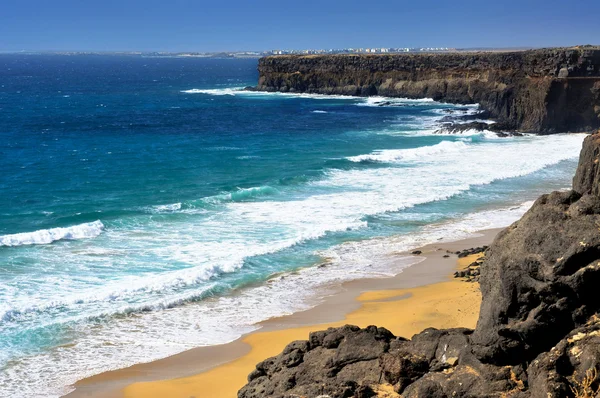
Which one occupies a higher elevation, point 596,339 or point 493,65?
point 493,65

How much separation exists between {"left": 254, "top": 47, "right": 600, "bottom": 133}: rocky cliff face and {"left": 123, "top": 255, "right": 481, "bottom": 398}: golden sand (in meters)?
33.8

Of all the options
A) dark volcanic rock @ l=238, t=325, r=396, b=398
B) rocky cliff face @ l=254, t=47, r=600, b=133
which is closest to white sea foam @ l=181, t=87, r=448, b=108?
rocky cliff face @ l=254, t=47, r=600, b=133

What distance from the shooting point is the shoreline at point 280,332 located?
515 inches

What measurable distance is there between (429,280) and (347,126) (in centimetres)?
3775

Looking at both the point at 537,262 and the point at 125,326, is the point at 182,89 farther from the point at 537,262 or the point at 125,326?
the point at 537,262

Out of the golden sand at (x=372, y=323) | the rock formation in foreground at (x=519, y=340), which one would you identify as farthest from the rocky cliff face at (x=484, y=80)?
the rock formation in foreground at (x=519, y=340)

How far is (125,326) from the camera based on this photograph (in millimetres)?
15875

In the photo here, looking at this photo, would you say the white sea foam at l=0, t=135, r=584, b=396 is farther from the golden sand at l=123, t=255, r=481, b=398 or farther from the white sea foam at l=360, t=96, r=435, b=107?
the white sea foam at l=360, t=96, r=435, b=107

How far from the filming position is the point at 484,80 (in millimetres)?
74125

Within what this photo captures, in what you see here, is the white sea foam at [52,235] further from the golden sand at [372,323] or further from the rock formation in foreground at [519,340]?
the rock formation in foreground at [519,340]

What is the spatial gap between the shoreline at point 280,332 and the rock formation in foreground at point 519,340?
426cm

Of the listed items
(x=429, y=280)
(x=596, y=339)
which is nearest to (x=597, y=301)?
(x=596, y=339)

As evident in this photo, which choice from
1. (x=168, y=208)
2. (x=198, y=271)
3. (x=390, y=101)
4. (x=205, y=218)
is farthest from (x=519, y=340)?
(x=390, y=101)

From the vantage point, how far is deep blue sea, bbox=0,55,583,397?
15.9 metres
